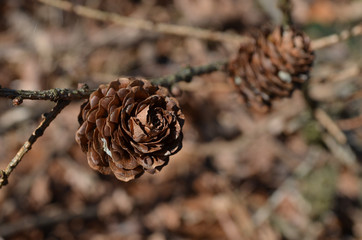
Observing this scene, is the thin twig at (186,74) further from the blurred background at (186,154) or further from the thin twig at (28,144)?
the blurred background at (186,154)

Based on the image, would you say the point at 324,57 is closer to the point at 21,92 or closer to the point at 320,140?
the point at 320,140

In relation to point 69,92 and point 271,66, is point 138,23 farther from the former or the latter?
point 69,92

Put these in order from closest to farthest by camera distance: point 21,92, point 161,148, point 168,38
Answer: point 21,92
point 161,148
point 168,38

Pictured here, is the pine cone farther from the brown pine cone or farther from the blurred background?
the blurred background

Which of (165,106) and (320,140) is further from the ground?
(320,140)

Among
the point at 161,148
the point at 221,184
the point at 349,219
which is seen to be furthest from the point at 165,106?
the point at 349,219
